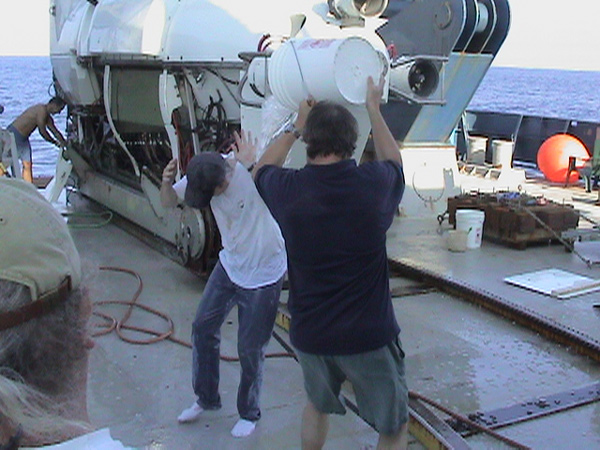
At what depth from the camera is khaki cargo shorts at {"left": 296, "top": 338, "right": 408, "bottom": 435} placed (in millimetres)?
2844

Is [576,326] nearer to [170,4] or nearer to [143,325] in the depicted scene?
[143,325]

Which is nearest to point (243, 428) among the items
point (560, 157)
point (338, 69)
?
point (338, 69)

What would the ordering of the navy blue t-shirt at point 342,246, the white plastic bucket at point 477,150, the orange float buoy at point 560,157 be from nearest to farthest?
the navy blue t-shirt at point 342,246 → the orange float buoy at point 560,157 → the white plastic bucket at point 477,150

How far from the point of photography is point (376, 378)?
2852 millimetres

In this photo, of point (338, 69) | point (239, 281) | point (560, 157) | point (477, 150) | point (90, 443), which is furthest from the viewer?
point (477, 150)

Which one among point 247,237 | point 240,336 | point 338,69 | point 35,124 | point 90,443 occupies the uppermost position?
point 338,69

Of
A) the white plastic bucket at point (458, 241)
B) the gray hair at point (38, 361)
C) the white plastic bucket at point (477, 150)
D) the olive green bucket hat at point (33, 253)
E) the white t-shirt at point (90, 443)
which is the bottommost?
the white plastic bucket at point (458, 241)

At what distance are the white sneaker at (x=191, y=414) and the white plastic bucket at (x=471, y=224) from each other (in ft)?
14.0

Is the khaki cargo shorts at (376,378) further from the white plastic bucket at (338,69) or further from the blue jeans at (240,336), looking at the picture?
the white plastic bucket at (338,69)

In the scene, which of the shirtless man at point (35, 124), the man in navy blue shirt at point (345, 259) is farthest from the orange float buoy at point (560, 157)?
the man in navy blue shirt at point (345, 259)

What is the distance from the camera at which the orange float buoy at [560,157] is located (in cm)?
1136

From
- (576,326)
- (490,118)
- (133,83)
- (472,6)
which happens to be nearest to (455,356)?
(576,326)

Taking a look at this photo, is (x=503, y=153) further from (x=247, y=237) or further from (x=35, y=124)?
(x=247, y=237)

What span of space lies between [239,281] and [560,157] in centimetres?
907
